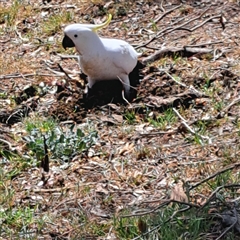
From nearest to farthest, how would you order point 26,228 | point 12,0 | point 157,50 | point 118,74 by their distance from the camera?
point 26,228 → point 118,74 → point 157,50 → point 12,0

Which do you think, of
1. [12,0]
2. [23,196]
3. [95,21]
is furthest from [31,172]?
[12,0]

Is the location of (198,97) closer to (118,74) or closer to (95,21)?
(118,74)

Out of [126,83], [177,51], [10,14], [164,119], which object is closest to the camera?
[164,119]

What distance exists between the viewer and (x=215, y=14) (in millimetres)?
4652

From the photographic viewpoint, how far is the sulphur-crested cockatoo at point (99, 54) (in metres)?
3.63

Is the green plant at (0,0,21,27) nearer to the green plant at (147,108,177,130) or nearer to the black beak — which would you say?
the black beak

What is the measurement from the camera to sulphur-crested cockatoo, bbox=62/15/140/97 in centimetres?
363

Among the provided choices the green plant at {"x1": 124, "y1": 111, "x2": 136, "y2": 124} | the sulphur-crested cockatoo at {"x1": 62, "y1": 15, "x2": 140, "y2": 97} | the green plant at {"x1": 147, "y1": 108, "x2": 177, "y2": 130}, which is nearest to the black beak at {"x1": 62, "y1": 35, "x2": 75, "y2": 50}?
the sulphur-crested cockatoo at {"x1": 62, "y1": 15, "x2": 140, "y2": 97}

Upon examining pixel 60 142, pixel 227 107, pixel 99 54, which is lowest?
pixel 227 107

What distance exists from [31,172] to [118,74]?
0.89m

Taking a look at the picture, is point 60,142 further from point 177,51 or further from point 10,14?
point 10,14

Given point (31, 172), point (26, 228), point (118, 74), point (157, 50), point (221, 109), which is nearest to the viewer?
point (26, 228)

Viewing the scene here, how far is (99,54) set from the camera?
3.66 meters

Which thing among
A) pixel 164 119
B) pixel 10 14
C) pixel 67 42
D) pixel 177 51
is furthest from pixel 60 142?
pixel 10 14
